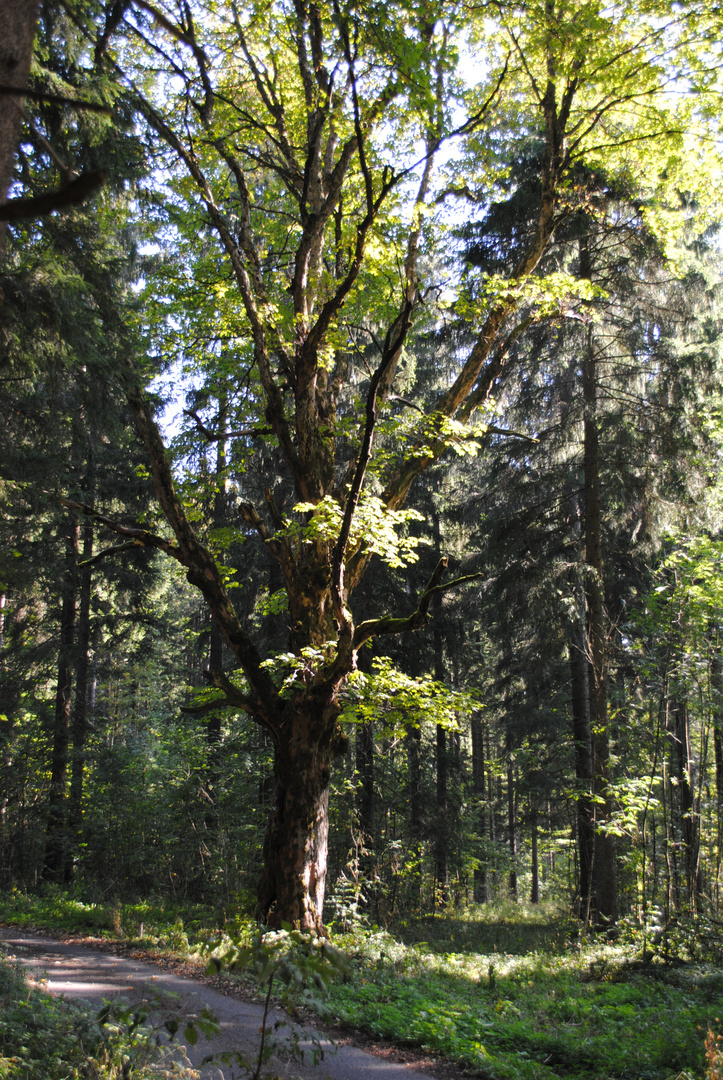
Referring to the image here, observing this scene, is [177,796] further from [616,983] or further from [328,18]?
[328,18]

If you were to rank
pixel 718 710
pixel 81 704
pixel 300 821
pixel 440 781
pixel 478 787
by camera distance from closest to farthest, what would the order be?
pixel 300 821 → pixel 718 710 → pixel 81 704 → pixel 440 781 → pixel 478 787

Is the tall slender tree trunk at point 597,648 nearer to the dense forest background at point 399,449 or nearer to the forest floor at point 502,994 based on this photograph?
the dense forest background at point 399,449

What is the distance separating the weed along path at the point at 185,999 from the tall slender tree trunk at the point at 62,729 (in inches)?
155

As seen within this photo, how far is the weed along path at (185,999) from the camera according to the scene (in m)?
4.46

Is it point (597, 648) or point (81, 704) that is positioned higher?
point (597, 648)

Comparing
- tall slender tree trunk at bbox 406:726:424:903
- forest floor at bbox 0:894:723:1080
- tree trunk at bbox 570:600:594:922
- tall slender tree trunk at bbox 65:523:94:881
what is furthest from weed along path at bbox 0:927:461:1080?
tall slender tree trunk at bbox 406:726:424:903

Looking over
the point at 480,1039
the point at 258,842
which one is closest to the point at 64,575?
the point at 258,842

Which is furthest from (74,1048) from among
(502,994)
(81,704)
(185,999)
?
(81,704)

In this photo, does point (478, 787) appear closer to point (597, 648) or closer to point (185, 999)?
point (597, 648)

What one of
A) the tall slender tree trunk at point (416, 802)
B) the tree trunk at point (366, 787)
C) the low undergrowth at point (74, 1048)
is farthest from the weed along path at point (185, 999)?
the tall slender tree trunk at point (416, 802)

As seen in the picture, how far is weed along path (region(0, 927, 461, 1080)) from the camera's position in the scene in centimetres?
446

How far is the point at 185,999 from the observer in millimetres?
5715

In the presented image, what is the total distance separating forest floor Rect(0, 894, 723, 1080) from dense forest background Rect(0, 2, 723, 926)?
2.81 feet

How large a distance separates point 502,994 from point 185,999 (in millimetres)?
3464
